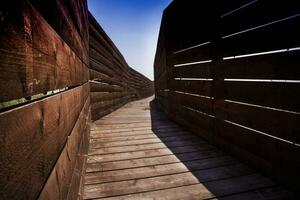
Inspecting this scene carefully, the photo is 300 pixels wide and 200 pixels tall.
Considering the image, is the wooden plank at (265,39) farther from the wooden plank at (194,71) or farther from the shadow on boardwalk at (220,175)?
the shadow on boardwalk at (220,175)

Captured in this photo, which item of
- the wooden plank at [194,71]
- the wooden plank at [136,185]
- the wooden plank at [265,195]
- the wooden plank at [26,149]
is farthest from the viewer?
the wooden plank at [194,71]

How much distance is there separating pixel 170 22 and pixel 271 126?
3.64 metres

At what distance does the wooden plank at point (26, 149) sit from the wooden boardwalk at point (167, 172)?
127 cm

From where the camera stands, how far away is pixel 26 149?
53 cm

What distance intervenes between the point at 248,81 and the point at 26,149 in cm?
227

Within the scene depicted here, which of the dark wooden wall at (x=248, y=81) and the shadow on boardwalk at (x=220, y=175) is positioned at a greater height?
the dark wooden wall at (x=248, y=81)

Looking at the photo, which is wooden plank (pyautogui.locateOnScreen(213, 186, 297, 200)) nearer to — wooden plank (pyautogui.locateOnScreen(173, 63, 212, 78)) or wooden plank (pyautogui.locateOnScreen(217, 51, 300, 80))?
wooden plank (pyautogui.locateOnScreen(217, 51, 300, 80))

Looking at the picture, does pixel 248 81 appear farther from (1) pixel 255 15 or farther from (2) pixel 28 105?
(2) pixel 28 105

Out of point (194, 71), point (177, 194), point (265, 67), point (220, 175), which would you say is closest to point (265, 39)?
point (265, 67)

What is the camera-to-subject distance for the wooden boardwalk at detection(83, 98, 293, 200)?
1783 millimetres

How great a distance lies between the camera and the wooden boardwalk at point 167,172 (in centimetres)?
178

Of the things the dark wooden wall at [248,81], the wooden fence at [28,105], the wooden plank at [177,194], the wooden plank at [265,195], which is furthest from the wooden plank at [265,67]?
the wooden fence at [28,105]

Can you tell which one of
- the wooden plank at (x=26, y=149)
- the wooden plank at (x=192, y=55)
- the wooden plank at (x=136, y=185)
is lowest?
the wooden plank at (x=136, y=185)

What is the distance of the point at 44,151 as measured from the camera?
68 centimetres
